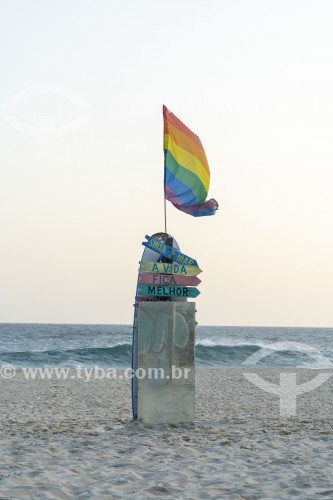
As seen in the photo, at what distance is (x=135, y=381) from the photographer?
1079cm

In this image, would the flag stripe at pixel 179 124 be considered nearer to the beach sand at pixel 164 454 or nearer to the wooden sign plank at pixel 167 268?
the wooden sign plank at pixel 167 268

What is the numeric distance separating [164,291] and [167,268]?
1.36 feet

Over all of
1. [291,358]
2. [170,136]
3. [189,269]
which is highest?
[170,136]

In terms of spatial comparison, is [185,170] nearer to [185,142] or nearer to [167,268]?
[185,142]

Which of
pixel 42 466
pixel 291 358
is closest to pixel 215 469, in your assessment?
pixel 42 466

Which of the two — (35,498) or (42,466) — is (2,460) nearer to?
(42,466)

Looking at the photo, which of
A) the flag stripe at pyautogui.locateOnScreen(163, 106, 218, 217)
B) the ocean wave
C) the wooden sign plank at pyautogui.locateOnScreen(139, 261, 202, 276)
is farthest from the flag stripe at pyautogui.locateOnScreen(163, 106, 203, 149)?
the ocean wave

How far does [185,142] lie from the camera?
11.4 metres

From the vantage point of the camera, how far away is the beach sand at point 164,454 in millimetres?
6508

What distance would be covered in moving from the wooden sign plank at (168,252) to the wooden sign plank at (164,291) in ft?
1.52

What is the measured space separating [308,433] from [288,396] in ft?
27.0

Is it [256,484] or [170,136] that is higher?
[170,136]

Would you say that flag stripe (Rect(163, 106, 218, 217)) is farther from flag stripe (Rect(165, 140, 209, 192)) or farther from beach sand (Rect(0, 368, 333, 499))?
beach sand (Rect(0, 368, 333, 499))

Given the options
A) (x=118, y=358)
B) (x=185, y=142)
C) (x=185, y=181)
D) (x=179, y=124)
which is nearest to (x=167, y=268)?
(x=185, y=181)
